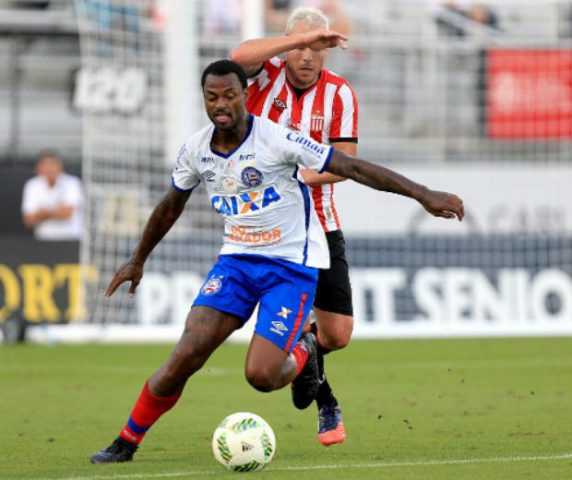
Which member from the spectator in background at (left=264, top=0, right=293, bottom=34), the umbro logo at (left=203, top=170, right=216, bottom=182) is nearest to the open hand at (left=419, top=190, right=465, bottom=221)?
the umbro logo at (left=203, top=170, right=216, bottom=182)

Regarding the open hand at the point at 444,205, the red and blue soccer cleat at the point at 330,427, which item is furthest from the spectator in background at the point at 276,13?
the open hand at the point at 444,205

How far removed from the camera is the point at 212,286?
7496 millimetres

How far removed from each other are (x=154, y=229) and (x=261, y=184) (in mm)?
728

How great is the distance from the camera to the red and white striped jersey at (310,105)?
825 centimetres

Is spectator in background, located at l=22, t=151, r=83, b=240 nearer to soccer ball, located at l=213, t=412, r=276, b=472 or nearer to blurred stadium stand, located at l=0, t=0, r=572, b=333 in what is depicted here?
blurred stadium stand, located at l=0, t=0, r=572, b=333

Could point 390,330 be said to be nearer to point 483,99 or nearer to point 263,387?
point 483,99

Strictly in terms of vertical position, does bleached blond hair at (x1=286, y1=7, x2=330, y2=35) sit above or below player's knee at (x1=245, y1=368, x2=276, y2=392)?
above

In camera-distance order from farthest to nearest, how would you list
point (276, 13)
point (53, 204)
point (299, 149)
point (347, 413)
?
point (276, 13)
point (53, 204)
point (347, 413)
point (299, 149)

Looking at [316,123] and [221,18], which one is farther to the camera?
[221,18]

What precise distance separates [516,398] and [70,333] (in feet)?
25.1

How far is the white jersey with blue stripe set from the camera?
730 cm

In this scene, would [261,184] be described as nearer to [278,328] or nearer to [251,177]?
[251,177]

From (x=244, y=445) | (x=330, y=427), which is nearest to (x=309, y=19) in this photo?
(x=330, y=427)

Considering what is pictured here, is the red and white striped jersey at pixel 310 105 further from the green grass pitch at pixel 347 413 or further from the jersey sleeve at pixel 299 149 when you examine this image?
the green grass pitch at pixel 347 413
